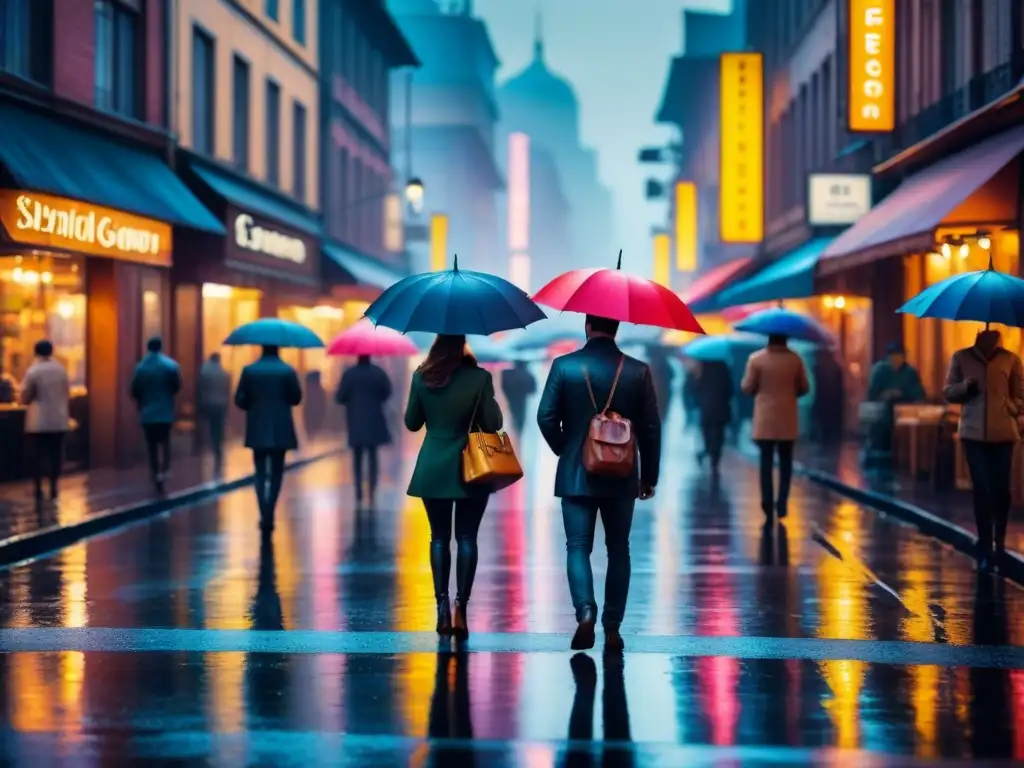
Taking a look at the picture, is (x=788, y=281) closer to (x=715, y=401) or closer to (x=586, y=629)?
(x=715, y=401)

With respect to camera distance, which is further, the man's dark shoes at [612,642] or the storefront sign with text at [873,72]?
the storefront sign with text at [873,72]

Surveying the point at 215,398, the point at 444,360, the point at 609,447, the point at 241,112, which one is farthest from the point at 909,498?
the point at 241,112

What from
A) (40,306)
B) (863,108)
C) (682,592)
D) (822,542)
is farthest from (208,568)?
(863,108)

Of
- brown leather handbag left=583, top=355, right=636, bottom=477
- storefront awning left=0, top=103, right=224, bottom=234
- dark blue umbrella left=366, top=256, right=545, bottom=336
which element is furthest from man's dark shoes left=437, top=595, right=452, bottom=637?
storefront awning left=0, top=103, right=224, bottom=234

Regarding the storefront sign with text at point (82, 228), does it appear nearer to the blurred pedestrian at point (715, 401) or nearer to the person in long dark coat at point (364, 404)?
the person in long dark coat at point (364, 404)

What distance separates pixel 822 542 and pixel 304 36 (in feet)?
82.1

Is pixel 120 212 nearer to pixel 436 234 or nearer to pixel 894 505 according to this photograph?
pixel 894 505

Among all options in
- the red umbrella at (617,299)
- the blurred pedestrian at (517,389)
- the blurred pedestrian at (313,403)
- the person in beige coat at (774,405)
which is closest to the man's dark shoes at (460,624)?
the red umbrella at (617,299)

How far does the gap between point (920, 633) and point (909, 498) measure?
8569 mm

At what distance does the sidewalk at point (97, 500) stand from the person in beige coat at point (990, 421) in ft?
24.0

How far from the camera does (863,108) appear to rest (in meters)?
26.0

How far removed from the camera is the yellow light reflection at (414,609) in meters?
7.60

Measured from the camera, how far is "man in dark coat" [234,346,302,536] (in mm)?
15852

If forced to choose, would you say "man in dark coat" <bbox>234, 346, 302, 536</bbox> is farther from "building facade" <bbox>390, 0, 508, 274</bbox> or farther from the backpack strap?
"building facade" <bbox>390, 0, 508, 274</bbox>
